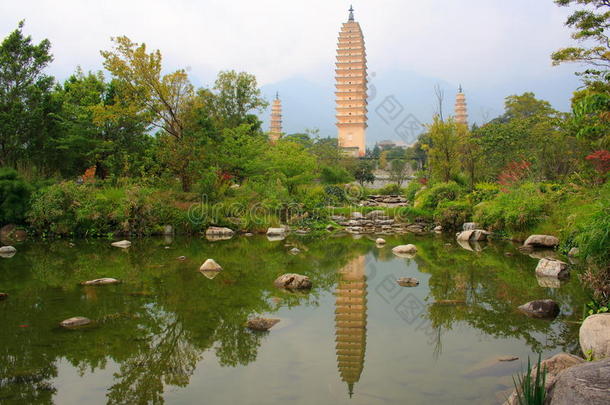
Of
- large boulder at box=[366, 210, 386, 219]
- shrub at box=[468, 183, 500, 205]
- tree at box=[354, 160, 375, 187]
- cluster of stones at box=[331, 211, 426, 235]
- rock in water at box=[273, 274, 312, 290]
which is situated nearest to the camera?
rock in water at box=[273, 274, 312, 290]

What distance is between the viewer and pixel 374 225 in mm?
16344

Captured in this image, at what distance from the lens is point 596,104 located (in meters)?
7.34

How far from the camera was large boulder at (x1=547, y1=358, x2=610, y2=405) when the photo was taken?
2376 mm

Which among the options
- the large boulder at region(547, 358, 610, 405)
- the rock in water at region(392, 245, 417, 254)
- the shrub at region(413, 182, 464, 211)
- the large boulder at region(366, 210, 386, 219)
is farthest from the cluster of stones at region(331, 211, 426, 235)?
the large boulder at region(547, 358, 610, 405)

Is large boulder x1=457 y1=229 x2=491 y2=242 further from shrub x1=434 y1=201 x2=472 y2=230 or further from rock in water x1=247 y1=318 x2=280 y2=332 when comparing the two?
rock in water x1=247 y1=318 x2=280 y2=332

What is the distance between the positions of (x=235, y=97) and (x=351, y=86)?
2947cm

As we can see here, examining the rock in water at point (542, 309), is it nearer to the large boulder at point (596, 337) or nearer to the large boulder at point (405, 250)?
the large boulder at point (596, 337)

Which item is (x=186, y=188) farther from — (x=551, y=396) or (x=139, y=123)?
(x=551, y=396)

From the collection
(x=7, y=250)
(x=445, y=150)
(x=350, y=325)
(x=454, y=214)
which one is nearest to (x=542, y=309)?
(x=350, y=325)

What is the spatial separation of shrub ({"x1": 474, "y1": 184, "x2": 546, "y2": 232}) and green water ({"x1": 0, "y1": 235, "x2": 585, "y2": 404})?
413cm

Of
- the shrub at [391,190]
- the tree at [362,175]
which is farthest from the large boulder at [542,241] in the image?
the tree at [362,175]

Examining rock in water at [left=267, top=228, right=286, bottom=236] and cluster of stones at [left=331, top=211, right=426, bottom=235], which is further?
cluster of stones at [left=331, top=211, right=426, bottom=235]

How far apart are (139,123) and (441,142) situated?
11.9 m

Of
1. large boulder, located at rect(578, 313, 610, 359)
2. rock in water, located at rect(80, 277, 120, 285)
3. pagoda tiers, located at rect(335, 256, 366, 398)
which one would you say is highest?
large boulder, located at rect(578, 313, 610, 359)
